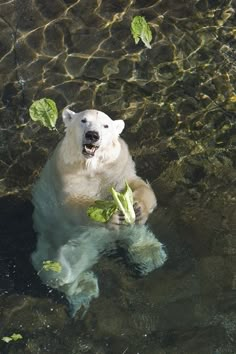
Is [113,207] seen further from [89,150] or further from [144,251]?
[144,251]

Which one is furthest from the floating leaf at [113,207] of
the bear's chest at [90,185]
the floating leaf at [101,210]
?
the bear's chest at [90,185]

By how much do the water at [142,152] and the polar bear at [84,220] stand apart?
0.41 feet

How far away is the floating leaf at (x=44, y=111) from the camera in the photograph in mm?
7781

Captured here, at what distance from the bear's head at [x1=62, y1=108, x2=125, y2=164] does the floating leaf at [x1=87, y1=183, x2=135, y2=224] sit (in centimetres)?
43

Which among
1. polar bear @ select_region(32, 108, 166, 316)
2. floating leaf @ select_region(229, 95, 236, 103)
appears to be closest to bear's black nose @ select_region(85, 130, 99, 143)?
polar bear @ select_region(32, 108, 166, 316)

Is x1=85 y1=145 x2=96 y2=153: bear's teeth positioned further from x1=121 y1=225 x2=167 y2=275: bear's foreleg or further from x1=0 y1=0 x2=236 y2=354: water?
x1=0 y1=0 x2=236 y2=354: water

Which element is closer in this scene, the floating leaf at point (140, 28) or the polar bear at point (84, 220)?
the polar bear at point (84, 220)

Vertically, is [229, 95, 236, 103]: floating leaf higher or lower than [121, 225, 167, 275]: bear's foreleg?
higher

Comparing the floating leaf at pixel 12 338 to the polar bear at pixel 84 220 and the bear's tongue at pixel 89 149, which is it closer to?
the polar bear at pixel 84 220

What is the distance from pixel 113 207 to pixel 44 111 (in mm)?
1645

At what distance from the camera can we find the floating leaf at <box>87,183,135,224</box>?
663cm

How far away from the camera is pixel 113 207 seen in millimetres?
6684

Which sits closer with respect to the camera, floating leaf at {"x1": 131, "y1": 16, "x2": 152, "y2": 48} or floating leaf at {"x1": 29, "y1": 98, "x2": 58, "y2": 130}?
floating leaf at {"x1": 29, "y1": 98, "x2": 58, "y2": 130}

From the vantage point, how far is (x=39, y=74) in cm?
937
